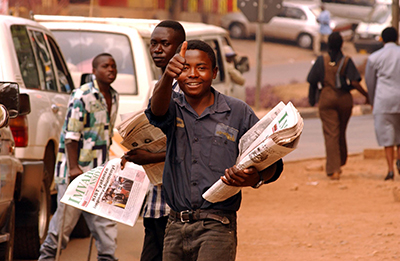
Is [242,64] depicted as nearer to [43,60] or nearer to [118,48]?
[118,48]

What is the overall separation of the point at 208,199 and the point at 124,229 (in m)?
4.62

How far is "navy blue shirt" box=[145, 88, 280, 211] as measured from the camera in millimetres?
3592

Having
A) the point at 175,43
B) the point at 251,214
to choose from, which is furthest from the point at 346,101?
the point at 175,43

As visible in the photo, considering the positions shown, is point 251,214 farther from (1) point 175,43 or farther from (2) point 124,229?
(1) point 175,43

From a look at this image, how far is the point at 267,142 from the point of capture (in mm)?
3178

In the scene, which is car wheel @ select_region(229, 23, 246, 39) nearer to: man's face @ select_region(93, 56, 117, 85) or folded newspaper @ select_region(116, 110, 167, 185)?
man's face @ select_region(93, 56, 117, 85)

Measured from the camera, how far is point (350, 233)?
23.2 feet

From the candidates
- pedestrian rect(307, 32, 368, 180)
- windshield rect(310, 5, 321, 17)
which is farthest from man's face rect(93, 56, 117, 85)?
windshield rect(310, 5, 321, 17)

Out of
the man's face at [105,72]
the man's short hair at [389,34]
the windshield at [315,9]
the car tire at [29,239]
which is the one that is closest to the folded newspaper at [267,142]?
the man's face at [105,72]

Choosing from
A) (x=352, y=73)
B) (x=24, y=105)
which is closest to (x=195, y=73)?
(x=24, y=105)

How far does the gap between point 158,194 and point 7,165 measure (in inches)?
52.8

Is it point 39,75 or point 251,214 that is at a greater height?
point 39,75

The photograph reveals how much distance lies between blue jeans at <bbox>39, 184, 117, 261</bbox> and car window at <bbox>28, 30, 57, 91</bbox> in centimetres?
151

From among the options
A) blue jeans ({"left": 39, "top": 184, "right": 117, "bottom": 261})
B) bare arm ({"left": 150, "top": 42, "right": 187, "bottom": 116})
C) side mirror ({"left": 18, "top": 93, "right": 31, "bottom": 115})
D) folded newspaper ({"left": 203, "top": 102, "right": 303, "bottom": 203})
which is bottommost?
blue jeans ({"left": 39, "top": 184, "right": 117, "bottom": 261})
